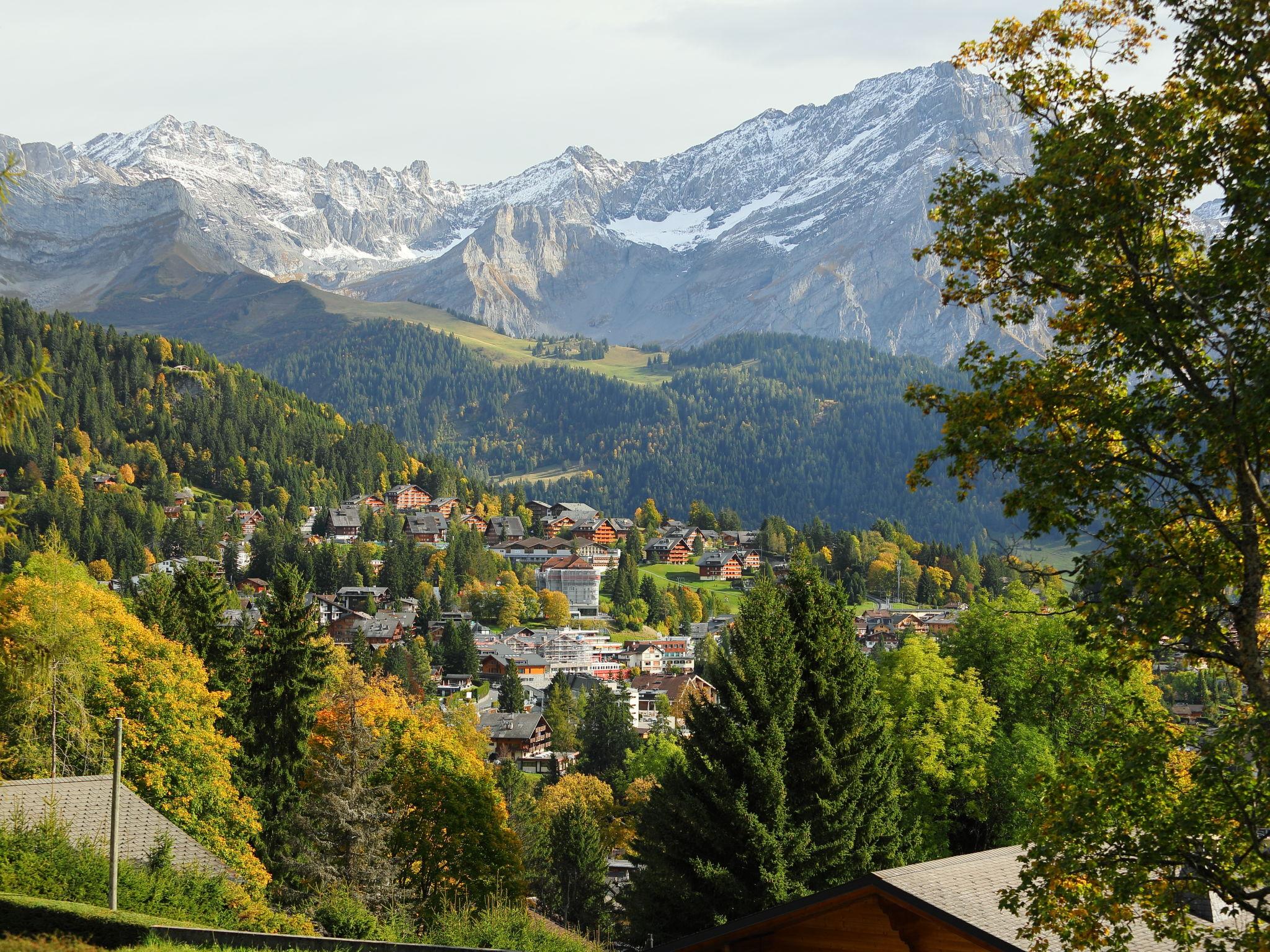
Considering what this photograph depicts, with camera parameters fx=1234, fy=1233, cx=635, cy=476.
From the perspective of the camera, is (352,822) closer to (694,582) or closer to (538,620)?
(538,620)

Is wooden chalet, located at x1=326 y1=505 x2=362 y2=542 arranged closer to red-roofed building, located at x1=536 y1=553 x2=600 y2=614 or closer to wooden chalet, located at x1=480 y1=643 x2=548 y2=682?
A: red-roofed building, located at x1=536 y1=553 x2=600 y2=614

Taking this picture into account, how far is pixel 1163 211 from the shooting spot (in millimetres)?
13383

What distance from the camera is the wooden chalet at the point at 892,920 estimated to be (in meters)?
14.5

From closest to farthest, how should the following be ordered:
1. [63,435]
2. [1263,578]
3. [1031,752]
→ [1263,578], [1031,752], [63,435]

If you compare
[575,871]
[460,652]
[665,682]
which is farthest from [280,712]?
[460,652]

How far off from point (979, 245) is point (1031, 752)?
95.3ft

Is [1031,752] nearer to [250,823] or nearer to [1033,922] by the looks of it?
[250,823]

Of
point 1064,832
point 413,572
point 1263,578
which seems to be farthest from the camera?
point 413,572

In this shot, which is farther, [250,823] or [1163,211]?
[250,823]

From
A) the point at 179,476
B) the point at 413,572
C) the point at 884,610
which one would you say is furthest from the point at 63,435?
the point at 884,610

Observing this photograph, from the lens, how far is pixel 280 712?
46312 mm

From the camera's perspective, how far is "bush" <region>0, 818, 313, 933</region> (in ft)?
81.8

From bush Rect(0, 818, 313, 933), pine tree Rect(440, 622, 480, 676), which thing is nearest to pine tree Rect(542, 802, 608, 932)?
bush Rect(0, 818, 313, 933)

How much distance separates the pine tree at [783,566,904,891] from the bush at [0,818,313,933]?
12.2 meters
